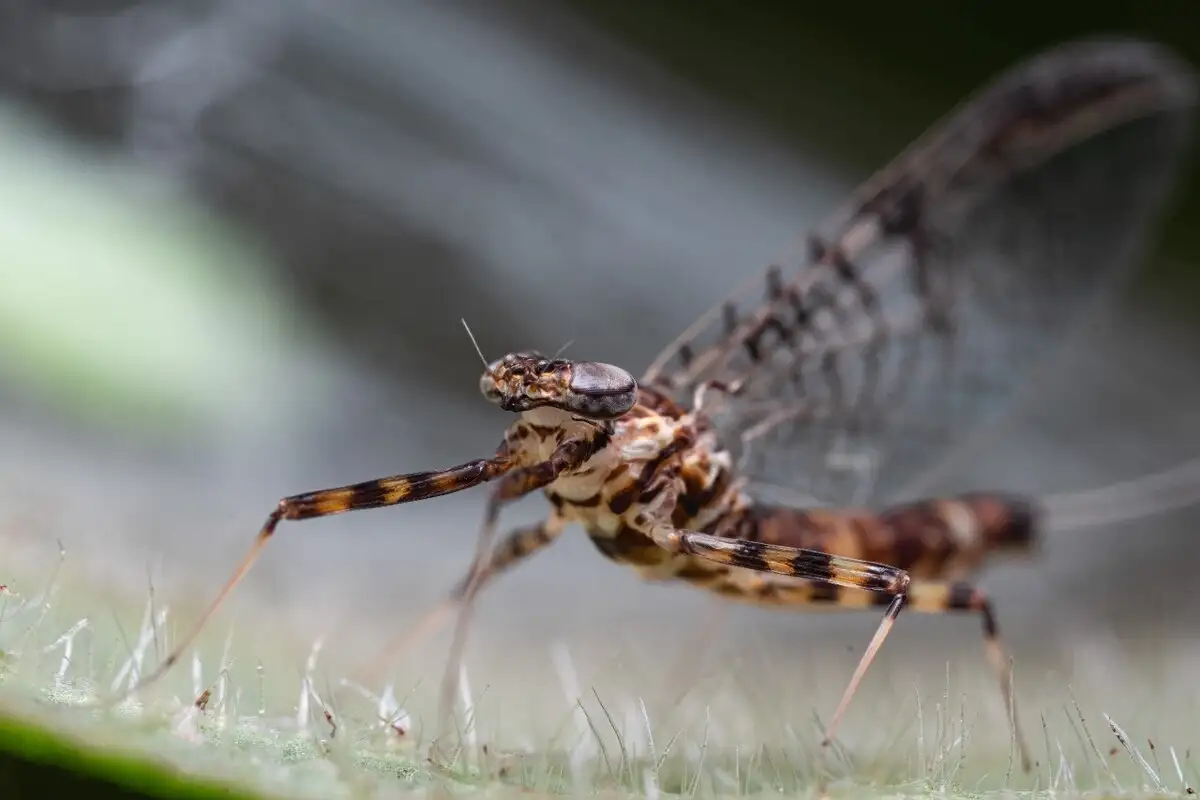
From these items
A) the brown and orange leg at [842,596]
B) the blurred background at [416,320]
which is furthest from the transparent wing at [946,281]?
the blurred background at [416,320]

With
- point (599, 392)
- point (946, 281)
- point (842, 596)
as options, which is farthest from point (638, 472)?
point (946, 281)

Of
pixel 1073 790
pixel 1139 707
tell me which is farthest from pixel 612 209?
pixel 1073 790

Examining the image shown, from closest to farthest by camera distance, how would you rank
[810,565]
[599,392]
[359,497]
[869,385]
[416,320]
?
[359,497] < [599,392] < [810,565] < [869,385] < [416,320]

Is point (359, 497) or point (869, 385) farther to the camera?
point (869, 385)

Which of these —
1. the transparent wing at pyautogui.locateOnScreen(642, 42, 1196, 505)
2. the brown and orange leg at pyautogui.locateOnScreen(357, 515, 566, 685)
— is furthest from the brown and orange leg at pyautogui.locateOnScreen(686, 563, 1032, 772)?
the brown and orange leg at pyautogui.locateOnScreen(357, 515, 566, 685)

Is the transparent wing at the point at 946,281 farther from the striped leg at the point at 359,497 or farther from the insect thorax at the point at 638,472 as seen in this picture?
the striped leg at the point at 359,497

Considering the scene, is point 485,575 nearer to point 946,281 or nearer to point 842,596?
point 842,596
